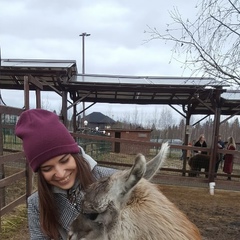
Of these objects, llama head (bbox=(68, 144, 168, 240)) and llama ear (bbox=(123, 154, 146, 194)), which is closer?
llama ear (bbox=(123, 154, 146, 194))

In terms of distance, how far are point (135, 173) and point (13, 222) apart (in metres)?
5.54

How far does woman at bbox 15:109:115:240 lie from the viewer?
2258mm

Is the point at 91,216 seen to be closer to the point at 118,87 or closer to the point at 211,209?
the point at 211,209

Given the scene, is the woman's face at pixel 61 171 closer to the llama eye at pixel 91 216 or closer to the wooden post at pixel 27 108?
the llama eye at pixel 91 216

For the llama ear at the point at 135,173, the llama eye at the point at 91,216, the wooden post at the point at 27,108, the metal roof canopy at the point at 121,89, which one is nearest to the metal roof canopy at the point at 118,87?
the metal roof canopy at the point at 121,89

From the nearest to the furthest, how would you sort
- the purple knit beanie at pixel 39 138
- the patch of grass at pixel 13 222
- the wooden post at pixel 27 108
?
the purple knit beanie at pixel 39 138 → the patch of grass at pixel 13 222 → the wooden post at pixel 27 108

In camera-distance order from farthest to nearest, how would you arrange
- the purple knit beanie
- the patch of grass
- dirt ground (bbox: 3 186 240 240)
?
dirt ground (bbox: 3 186 240 240), the patch of grass, the purple knit beanie

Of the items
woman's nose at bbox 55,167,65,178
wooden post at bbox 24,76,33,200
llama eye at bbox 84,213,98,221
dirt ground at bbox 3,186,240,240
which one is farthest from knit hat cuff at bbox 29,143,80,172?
wooden post at bbox 24,76,33,200

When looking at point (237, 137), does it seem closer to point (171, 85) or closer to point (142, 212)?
point (171, 85)

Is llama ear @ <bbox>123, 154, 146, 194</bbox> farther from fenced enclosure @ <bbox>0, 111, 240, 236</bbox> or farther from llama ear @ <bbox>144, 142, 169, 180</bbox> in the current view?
fenced enclosure @ <bbox>0, 111, 240, 236</bbox>

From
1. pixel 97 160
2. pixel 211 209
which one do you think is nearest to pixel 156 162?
pixel 211 209

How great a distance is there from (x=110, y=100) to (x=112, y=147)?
1.96 meters

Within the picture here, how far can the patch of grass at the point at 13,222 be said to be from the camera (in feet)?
19.9

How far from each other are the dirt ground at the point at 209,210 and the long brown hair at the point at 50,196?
3913 mm
